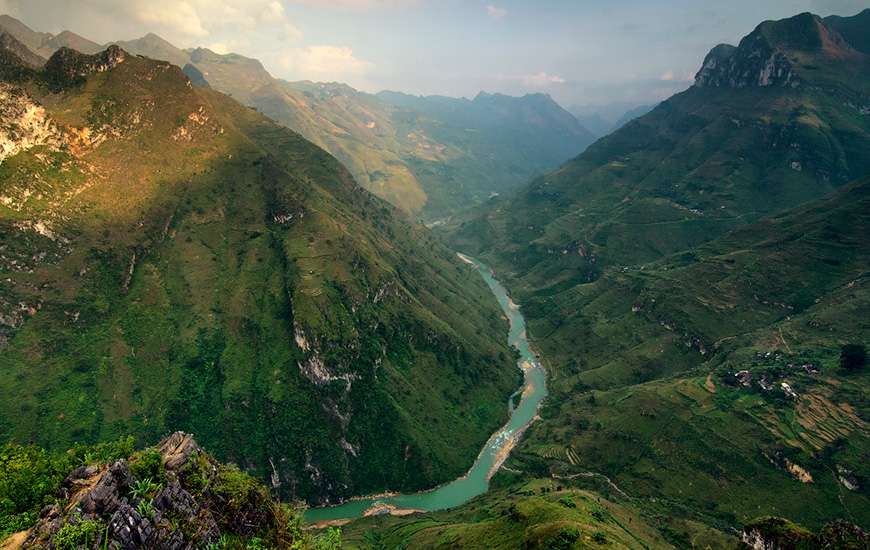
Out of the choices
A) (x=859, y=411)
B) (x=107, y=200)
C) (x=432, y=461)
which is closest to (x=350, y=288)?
(x=432, y=461)

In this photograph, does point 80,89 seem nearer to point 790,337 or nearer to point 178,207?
point 178,207

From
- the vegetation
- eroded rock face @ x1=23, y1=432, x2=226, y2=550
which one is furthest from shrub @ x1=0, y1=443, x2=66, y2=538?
the vegetation

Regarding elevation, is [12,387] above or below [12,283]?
below

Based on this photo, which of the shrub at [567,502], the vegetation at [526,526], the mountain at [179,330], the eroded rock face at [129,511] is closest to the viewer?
the eroded rock face at [129,511]

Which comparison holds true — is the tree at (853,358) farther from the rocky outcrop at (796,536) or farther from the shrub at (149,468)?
the shrub at (149,468)

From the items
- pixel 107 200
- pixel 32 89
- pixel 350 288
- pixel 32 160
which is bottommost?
pixel 350 288

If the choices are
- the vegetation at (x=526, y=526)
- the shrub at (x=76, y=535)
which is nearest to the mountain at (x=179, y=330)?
the vegetation at (x=526, y=526)
